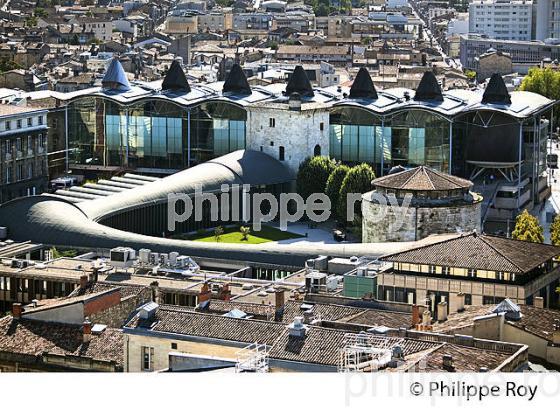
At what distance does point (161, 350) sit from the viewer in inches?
911

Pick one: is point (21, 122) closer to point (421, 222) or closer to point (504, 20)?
point (421, 222)

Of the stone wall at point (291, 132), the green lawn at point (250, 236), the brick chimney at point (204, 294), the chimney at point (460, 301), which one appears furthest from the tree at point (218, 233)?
the chimney at point (460, 301)

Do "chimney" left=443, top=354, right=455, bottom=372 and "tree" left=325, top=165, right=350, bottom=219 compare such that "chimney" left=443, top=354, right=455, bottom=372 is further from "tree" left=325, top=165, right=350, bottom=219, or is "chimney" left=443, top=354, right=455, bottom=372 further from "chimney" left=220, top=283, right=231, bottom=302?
"tree" left=325, top=165, right=350, bottom=219

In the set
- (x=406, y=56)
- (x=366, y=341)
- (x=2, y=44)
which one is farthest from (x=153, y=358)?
(x=2, y=44)

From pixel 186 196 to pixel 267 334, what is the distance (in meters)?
20.2

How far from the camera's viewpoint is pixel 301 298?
28.7 metres

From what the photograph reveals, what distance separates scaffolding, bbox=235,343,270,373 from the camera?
19641mm

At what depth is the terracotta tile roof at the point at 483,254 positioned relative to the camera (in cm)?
3002

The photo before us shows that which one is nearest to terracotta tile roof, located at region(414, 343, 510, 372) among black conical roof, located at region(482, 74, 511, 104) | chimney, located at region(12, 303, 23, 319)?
chimney, located at region(12, 303, 23, 319)

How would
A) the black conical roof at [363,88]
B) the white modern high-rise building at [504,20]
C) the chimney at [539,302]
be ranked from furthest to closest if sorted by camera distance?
the white modern high-rise building at [504,20] < the black conical roof at [363,88] < the chimney at [539,302]

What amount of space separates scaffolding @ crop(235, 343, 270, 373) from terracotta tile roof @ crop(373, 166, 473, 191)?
61.0ft

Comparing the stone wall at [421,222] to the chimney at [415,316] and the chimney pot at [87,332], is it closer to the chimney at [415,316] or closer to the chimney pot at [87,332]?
the chimney at [415,316]

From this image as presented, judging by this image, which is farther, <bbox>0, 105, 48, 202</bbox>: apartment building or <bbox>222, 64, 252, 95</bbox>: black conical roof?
<bbox>222, 64, 252, 95</bbox>: black conical roof

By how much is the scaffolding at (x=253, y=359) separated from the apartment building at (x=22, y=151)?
23445 millimetres
